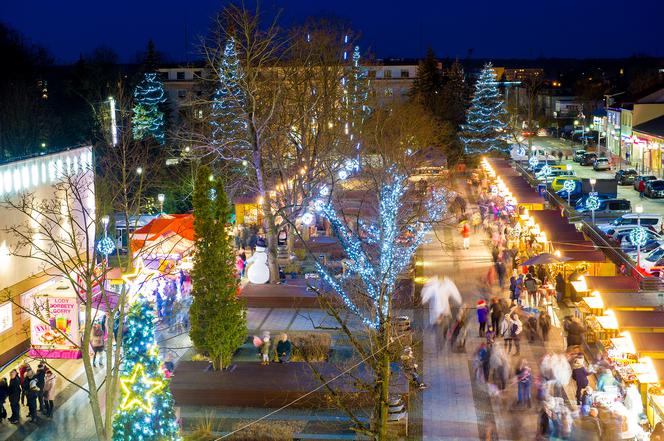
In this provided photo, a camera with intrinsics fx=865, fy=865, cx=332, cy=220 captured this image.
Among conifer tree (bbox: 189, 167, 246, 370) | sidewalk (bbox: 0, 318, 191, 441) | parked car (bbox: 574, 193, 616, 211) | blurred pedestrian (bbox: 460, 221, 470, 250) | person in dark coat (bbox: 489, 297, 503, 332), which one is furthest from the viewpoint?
parked car (bbox: 574, 193, 616, 211)

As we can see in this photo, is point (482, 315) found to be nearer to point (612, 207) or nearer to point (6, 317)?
point (6, 317)

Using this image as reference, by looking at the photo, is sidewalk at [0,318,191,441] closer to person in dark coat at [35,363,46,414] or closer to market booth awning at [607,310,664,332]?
person in dark coat at [35,363,46,414]

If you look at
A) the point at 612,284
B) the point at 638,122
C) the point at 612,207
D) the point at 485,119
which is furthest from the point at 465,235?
the point at 638,122

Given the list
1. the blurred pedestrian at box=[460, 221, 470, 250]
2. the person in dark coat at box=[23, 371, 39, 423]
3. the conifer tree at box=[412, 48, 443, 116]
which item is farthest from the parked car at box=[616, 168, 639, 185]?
the person in dark coat at box=[23, 371, 39, 423]

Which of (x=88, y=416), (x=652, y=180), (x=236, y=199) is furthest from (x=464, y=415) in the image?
(x=652, y=180)

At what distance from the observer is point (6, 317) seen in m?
19.8

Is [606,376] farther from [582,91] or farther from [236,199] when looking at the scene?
[582,91]

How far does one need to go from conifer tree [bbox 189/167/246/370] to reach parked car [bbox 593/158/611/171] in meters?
44.9

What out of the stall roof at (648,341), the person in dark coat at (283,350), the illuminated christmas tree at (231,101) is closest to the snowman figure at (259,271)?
the illuminated christmas tree at (231,101)

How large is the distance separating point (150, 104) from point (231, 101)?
27402 millimetres

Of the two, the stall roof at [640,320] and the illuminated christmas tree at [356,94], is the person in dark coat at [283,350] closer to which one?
the stall roof at [640,320]

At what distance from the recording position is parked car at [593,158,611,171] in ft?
192

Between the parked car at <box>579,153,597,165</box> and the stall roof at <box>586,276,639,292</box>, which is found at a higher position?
the parked car at <box>579,153,597,165</box>

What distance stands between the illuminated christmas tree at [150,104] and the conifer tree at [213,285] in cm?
3938
